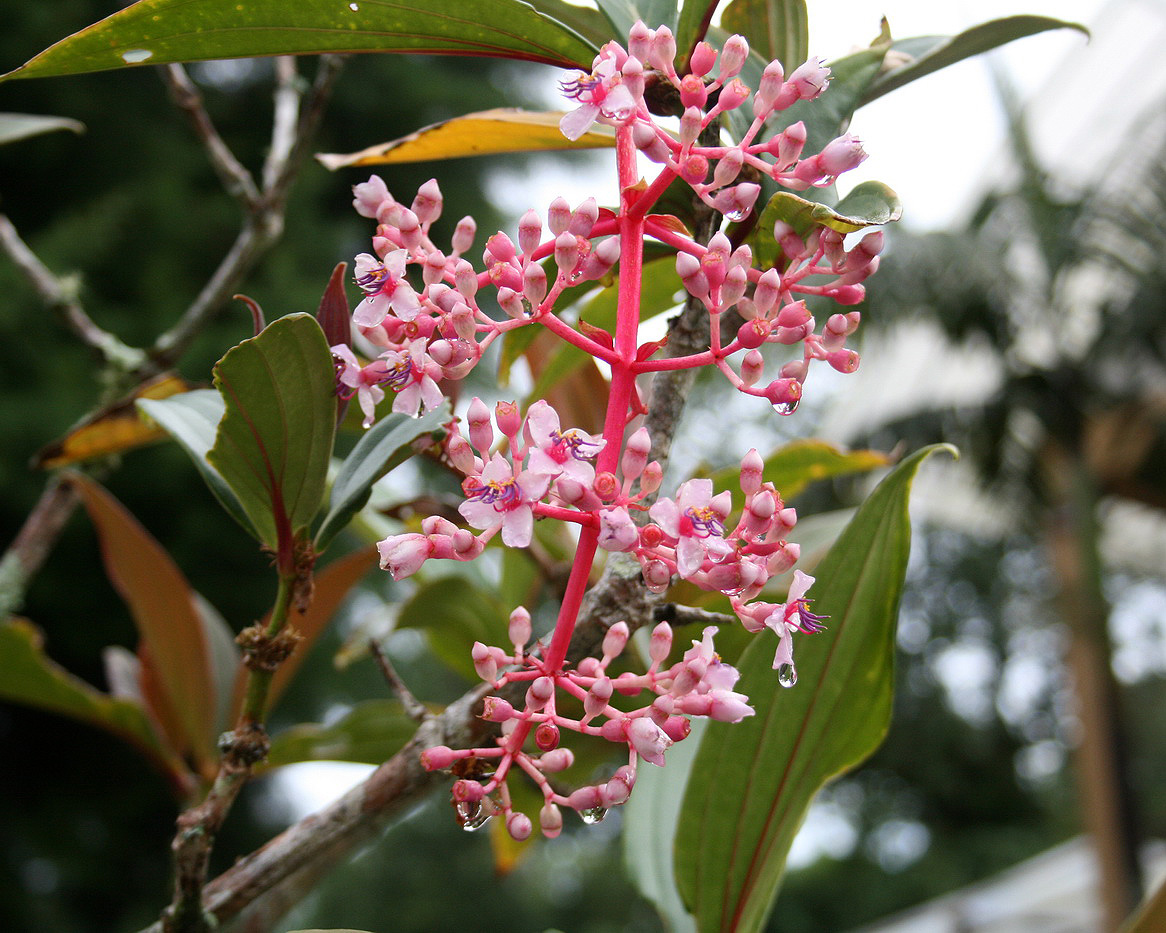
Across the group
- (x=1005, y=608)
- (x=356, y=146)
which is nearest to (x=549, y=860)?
(x=356, y=146)

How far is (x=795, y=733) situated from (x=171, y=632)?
2.03ft

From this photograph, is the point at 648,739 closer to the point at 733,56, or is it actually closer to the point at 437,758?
the point at 437,758

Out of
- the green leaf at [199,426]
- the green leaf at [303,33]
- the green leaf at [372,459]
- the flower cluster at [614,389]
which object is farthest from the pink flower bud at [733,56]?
the green leaf at [199,426]

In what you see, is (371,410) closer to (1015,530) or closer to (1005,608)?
(1015,530)

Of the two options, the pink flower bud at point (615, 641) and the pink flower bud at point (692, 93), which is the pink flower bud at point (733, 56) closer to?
the pink flower bud at point (692, 93)

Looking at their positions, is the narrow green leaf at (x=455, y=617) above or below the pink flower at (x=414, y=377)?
below

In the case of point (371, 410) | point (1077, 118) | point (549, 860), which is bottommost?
point (549, 860)

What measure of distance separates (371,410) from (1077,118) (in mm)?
7935

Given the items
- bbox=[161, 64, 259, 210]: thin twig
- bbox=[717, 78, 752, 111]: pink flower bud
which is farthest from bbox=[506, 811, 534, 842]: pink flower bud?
bbox=[161, 64, 259, 210]: thin twig

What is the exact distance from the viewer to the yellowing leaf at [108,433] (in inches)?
26.3

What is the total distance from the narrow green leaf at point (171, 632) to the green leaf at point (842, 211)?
26.4 inches

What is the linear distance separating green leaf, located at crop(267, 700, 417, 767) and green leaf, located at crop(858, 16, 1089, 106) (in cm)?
A: 65

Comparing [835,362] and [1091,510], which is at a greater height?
[1091,510]

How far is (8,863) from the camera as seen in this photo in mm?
3117
